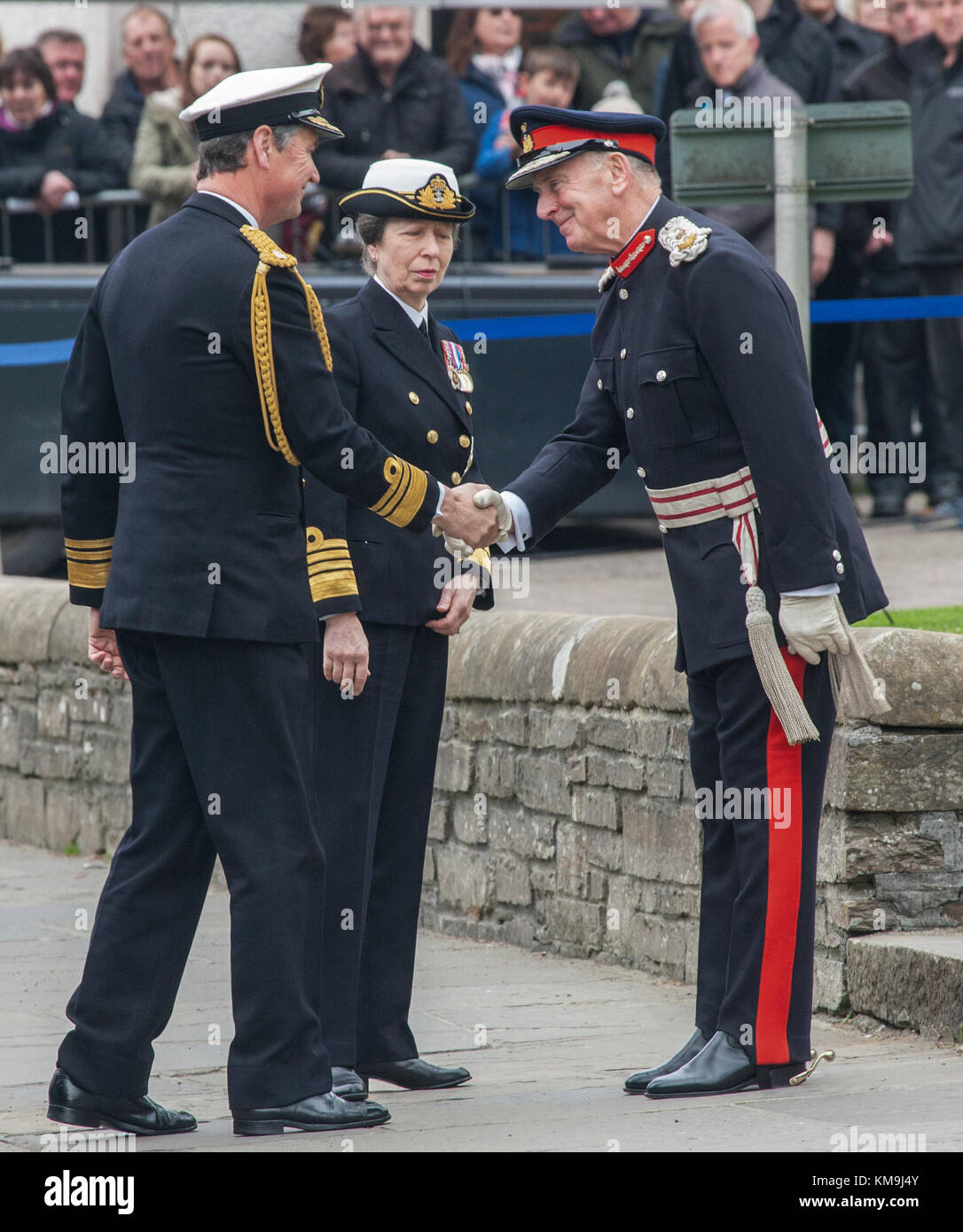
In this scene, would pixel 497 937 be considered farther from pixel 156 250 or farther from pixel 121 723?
pixel 156 250

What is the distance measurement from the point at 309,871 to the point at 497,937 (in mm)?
2468

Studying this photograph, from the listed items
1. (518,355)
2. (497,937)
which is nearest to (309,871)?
(497,937)

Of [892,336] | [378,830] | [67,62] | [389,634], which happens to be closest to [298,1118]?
[378,830]

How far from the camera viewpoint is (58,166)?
10.6 metres

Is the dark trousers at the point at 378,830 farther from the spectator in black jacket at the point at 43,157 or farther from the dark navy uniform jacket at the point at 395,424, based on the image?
the spectator in black jacket at the point at 43,157

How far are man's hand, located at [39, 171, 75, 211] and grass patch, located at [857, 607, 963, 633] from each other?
4.87 meters

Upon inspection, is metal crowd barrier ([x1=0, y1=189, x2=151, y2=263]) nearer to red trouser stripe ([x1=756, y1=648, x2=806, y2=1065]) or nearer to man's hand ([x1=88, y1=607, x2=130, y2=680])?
man's hand ([x1=88, y1=607, x2=130, y2=680])

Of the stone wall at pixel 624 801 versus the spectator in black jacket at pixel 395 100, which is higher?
the spectator in black jacket at pixel 395 100

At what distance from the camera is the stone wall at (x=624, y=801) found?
17.9 ft

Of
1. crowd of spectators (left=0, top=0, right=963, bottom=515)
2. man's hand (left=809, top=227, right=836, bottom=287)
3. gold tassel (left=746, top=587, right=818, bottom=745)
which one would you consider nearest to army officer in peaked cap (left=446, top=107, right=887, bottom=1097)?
gold tassel (left=746, top=587, right=818, bottom=745)

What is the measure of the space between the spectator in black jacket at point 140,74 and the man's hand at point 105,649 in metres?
6.59

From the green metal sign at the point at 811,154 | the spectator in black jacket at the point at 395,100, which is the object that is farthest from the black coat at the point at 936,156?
the green metal sign at the point at 811,154

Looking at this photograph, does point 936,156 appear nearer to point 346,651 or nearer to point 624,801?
point 624,801

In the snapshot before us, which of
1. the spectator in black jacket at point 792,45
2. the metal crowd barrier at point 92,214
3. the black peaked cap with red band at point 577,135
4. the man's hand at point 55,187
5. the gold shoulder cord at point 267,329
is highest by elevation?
the spectator in black jacket at point 792,45
